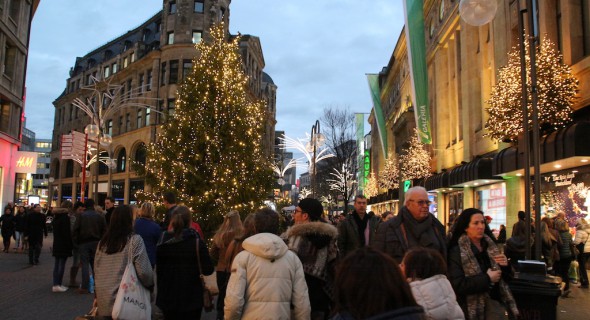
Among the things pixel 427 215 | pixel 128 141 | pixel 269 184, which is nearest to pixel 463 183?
pixel 269 184

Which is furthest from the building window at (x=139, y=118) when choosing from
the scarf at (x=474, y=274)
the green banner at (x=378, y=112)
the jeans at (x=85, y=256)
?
the scarf at (x=474, y=274)

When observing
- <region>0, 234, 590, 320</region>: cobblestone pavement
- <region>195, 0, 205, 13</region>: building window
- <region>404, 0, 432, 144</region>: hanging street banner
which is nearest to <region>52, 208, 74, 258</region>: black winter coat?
<region>0, 234, 590, 320</region>: cobblestone pavement

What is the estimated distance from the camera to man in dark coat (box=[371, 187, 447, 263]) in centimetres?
501

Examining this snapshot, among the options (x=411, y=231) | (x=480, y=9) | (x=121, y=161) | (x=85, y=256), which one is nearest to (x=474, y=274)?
(x=411, y=231)

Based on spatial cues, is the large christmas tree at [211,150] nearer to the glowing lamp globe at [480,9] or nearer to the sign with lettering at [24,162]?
the glowing lamp globe at [480,9]

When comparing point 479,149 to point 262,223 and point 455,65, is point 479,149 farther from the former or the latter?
point 262,223

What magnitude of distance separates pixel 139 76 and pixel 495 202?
39.8m

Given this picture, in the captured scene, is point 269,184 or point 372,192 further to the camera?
point 372,192

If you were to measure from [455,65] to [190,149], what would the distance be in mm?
20548

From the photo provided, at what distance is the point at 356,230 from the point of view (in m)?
7.88

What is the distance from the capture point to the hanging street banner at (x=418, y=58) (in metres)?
27.0

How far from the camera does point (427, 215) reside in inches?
204

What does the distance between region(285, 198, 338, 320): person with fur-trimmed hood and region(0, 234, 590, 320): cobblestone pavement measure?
3.95 m

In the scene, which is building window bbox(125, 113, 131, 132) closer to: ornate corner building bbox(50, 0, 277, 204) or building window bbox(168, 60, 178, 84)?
ornate corner building bbox(50, 0, 277, 204)
